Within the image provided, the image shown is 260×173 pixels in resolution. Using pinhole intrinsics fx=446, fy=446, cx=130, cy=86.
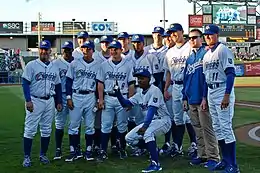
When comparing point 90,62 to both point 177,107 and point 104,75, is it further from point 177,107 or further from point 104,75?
point 177,107

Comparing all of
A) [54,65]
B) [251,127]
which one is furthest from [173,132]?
[251,127]

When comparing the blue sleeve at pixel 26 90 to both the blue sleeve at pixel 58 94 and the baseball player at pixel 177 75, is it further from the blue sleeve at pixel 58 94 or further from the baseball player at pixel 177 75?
the baseball player at pixel 177 75

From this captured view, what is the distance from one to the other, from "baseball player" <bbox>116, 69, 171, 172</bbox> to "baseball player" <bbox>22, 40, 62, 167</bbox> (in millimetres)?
1184

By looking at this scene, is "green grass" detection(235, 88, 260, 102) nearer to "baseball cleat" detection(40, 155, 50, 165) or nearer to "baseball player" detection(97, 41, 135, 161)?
"baseball player" detection(97, 41, 135, 161)

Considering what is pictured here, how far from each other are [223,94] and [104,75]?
7.12ft

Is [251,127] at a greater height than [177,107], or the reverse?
[177,107]

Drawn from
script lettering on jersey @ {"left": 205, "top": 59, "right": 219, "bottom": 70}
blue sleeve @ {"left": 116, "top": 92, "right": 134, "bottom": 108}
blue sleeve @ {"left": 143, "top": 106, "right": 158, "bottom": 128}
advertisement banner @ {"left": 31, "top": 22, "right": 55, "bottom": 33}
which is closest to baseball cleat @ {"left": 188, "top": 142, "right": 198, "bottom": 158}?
blue sleeve @ {"left": 143, "top": 106, "right": 158, "bottom": 128}

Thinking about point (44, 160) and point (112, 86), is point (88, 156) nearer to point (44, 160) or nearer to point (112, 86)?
point (44, 160)

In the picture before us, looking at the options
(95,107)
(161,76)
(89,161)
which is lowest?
(89,161)

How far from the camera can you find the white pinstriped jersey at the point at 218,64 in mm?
6047

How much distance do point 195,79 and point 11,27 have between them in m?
65.7

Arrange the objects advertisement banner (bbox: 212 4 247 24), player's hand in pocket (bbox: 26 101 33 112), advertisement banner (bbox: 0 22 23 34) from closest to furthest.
Answer: player's hand in pocket (bbox: 26 101 33 112) → advertisement banner (bbox: 212 4 247 24) → advertisement banner (bbox: 0 22 23 34)

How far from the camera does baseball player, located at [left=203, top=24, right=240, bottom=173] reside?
5988 mm

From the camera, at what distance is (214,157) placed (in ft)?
21.7
